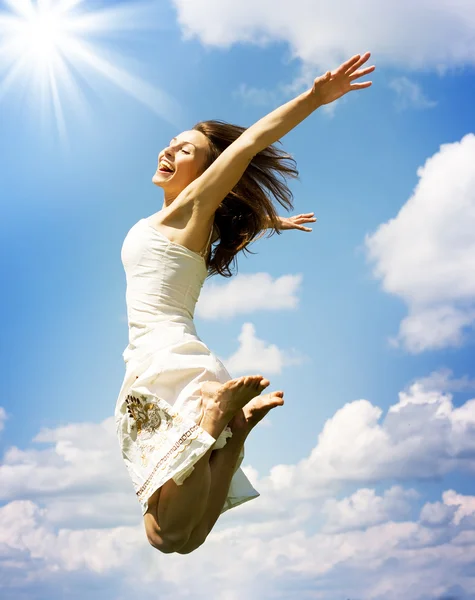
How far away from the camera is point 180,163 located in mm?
5309

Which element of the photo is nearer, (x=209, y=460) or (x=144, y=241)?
(x=209, y=460)

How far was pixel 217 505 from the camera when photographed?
463cm

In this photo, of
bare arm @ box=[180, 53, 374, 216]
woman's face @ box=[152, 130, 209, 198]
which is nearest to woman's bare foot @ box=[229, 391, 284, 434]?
bare arm @ box=[180, 53, 374, 216]

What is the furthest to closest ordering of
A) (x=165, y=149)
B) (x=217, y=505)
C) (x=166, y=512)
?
(x=165, y=149) → (x=217, y=505) → (x=166, y=512)

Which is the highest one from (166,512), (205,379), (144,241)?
(144,241)

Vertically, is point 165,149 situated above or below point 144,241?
above

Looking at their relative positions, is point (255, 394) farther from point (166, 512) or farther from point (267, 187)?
point (267, 187)

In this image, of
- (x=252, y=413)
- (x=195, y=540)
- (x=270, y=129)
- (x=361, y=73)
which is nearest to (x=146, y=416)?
(x=252, y=413)

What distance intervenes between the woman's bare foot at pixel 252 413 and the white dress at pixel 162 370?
0.33ft

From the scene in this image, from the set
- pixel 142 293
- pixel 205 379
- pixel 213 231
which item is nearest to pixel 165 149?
pixel 213 231

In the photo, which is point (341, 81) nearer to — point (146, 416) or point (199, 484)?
point (146, 416)

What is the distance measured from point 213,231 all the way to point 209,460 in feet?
5.83

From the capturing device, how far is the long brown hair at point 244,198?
559 centimetres

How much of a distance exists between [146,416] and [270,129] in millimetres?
1902
